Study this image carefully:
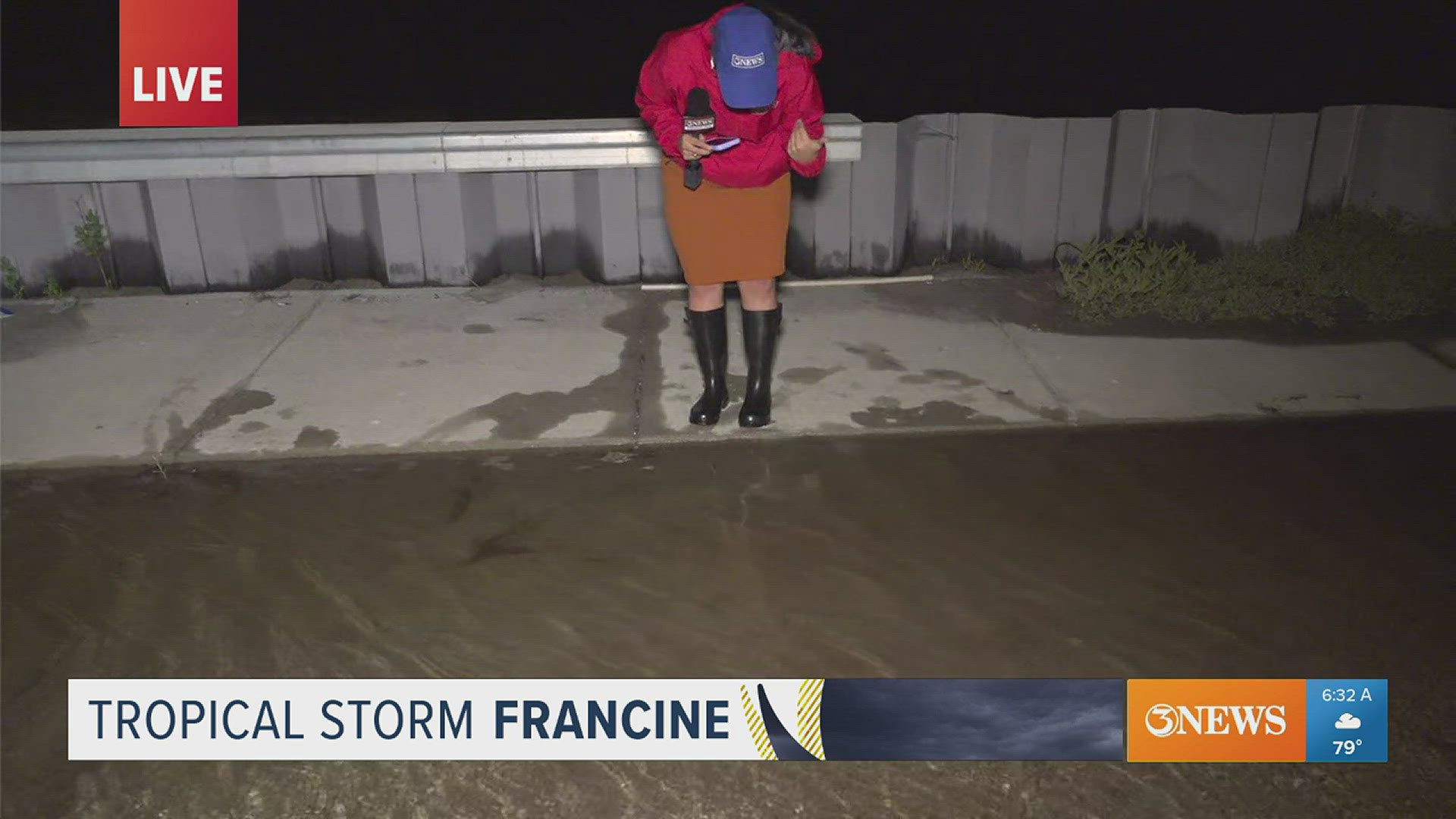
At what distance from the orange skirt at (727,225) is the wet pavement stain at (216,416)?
1848mm

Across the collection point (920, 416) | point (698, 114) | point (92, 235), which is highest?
point (698, 114)

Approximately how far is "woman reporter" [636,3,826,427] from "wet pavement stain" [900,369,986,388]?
2.41 ft

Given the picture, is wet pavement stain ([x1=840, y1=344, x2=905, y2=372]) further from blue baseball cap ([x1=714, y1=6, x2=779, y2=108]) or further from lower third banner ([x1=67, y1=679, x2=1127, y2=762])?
lower third banner ([x1=67, y1=679, x2=1127, y2=762])

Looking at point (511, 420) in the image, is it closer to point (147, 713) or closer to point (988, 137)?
point (147, 713)

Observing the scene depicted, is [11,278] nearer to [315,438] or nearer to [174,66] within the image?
[315,438]

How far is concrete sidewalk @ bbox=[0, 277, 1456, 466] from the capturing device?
4172 millimetres

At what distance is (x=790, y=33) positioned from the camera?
3.59 metres

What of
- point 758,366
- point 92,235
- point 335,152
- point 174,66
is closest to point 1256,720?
point 758,366

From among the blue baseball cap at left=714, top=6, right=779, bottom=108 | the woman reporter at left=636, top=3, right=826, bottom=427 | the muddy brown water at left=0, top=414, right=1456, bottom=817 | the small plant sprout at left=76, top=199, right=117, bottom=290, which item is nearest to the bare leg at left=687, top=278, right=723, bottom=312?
the woman reporter at left=636, top=3, right=826, bottom=427

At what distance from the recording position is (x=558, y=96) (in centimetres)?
1145

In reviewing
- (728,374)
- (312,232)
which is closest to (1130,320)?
(728,374)

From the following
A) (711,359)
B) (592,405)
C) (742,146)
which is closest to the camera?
(742,146)

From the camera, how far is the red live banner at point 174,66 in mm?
8023

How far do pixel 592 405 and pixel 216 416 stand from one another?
1.45 metres
